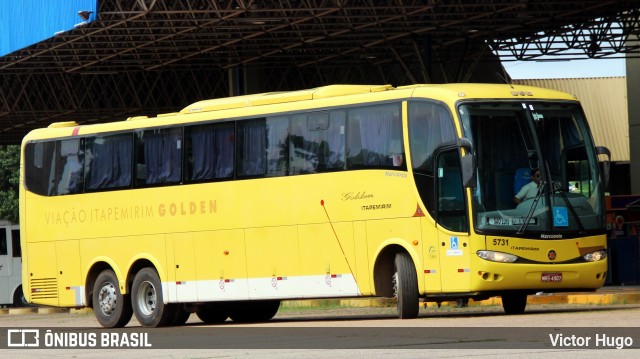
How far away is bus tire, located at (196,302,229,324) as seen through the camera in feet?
80.9

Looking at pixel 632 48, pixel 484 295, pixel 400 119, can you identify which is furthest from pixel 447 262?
pixel 632 48

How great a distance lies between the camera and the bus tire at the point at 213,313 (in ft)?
80.9

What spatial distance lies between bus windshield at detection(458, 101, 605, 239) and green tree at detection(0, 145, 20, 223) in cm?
5203

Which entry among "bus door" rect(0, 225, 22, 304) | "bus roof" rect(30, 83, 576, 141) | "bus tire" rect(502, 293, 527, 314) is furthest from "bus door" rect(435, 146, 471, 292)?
"bus door" rect(0, 225, 22, 304)

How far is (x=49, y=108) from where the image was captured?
2201 inches

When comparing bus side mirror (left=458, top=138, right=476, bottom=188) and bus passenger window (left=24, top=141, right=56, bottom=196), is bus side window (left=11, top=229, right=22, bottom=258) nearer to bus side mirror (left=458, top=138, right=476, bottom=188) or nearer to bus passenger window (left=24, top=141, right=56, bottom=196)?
bus passenger window (left=24, top=141, right=56, bottom=196)

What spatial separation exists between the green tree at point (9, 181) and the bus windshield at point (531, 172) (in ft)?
171

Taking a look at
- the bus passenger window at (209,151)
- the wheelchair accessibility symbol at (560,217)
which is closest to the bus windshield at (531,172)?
the wheelchair accessibility symbol at (560,217)

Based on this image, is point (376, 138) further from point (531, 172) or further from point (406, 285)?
point (531, 172)

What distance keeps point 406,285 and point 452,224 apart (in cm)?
117

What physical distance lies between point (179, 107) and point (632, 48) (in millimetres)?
19409

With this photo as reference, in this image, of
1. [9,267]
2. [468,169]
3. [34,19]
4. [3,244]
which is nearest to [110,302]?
[468,169]

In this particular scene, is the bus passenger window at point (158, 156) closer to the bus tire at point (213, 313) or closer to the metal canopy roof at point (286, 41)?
the bus tire at point (213, 313)

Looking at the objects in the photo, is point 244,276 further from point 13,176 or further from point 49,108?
point 13,176
